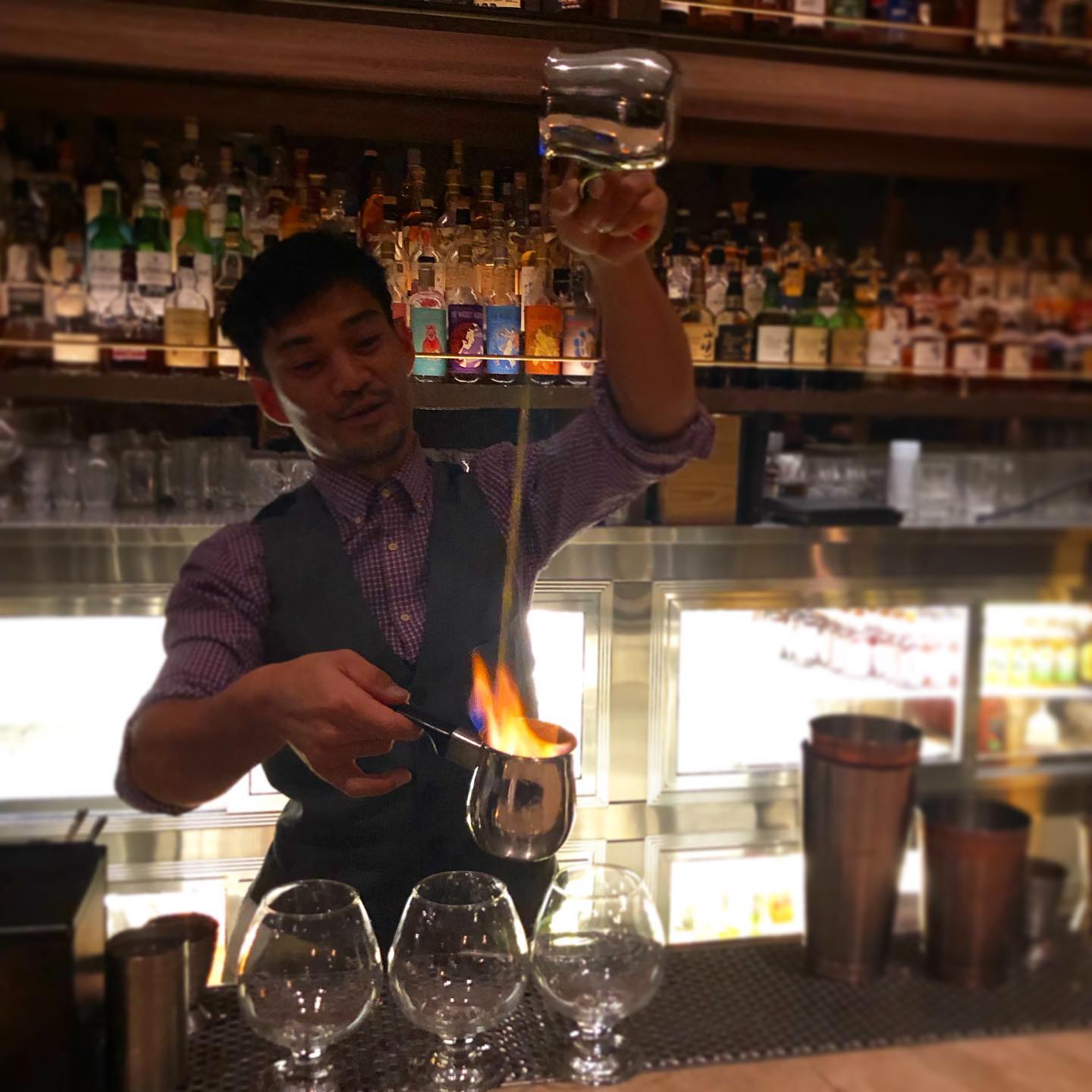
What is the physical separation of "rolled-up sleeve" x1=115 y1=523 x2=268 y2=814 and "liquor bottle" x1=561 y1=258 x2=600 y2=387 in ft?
0.90

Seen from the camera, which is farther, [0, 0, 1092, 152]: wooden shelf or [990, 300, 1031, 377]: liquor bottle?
[990, 300, 1031, 377]: liquor bottle

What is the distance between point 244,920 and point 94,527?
1.05ft

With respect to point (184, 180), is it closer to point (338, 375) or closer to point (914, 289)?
point (338, 375)

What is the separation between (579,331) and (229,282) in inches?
10.4

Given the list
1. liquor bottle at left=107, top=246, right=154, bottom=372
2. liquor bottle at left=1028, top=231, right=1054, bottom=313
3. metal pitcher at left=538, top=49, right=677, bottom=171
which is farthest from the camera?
liquor bottle at left=1028, top=231, right=1054, bottom=313

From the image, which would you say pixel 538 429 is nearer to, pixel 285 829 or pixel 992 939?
pixel 285 829

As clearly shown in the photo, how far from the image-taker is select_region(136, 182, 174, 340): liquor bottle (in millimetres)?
742

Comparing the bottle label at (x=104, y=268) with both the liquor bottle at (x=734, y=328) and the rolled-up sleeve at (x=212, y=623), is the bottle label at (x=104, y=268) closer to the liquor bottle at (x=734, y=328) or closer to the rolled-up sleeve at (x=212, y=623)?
the rolled-up sleeve at (x=212, y=623)

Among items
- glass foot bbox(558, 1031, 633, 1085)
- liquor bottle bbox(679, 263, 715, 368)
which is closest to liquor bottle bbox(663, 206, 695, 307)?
liquor bottle bbox(679, 263, 715, 368)

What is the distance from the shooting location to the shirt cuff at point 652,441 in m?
0.79

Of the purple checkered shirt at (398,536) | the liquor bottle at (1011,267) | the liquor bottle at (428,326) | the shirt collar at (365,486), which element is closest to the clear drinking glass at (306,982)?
the purple checkered shirt at (398,536)

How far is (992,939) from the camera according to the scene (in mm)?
861

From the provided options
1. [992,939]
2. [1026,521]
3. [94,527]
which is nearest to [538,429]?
[94,527]

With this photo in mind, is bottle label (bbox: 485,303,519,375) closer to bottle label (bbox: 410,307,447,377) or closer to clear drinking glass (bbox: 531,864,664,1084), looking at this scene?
bottle label (bbox: 410,307,447,377)
